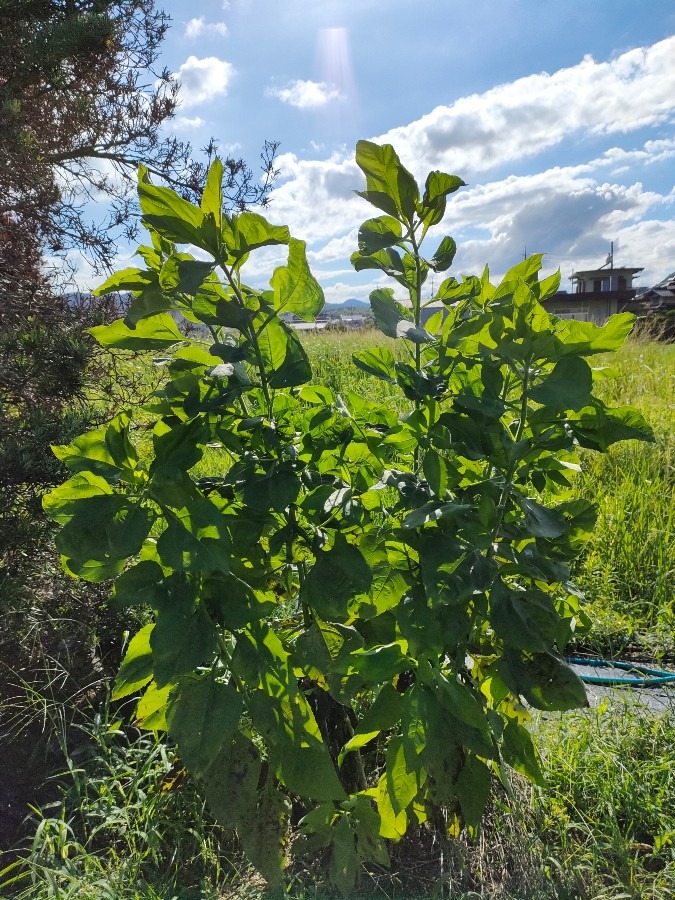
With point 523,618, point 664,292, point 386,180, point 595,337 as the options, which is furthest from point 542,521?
point 664,292

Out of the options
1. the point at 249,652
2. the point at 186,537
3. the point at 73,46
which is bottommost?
the point at 249,652

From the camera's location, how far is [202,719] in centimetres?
110

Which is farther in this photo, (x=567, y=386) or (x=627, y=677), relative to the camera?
(x=627, y=677)

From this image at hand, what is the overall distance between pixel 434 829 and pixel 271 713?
77 cm

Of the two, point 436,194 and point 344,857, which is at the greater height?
point 436,194

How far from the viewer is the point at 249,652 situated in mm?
1143

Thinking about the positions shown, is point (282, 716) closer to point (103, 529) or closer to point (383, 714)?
point (383, 714)

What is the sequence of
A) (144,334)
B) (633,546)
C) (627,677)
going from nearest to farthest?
(144,334) < (627,677) < (633,546)

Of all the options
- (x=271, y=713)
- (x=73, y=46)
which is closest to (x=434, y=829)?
(x=271, y=713)

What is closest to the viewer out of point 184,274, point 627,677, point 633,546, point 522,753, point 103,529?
point 184,274

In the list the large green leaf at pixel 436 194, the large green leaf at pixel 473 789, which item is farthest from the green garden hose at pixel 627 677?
the large green leaf at pixel 436 194

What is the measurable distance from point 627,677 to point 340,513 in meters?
1.89

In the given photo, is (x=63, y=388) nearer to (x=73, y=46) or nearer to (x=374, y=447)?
(x=73, y=46)

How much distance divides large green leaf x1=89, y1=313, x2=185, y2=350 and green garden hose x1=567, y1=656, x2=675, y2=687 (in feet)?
6.54
